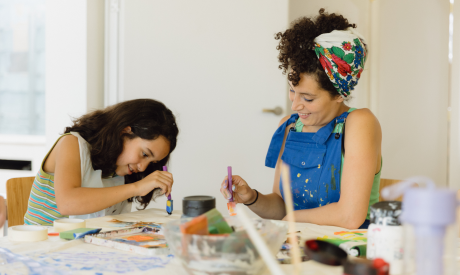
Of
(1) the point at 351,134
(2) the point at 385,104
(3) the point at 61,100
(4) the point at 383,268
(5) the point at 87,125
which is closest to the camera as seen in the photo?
(4) the point at 383,268

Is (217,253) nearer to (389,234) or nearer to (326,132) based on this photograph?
(389,234)

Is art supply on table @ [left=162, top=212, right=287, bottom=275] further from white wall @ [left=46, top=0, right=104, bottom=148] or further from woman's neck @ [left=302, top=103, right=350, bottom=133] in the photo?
white wall @ [left=46, top=0, right=104, bottom=148]

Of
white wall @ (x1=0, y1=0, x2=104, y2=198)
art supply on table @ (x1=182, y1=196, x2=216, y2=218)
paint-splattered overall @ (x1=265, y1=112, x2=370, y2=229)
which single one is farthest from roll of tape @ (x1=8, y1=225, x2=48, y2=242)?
white wall @ (x1=0, y1=0, x2=104, y2=198)

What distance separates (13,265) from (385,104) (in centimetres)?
311

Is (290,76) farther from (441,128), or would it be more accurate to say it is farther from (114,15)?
(441,128)

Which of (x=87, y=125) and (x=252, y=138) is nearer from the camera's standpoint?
(x=87, y=125)

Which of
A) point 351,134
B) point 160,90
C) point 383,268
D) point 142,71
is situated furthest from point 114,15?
point 383,268

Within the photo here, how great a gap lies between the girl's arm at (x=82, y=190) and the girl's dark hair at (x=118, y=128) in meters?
0.11

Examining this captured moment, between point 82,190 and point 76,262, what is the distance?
22.2 inches

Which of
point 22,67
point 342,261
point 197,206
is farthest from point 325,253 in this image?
point 22,67

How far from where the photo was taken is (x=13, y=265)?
634 millimetres

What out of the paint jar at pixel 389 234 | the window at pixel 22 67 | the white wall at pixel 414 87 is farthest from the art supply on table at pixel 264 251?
the white wall at pixel 414 87

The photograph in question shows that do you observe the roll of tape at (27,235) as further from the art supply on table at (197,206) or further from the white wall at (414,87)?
the white wall at (414,87)

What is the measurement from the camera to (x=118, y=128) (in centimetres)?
135
